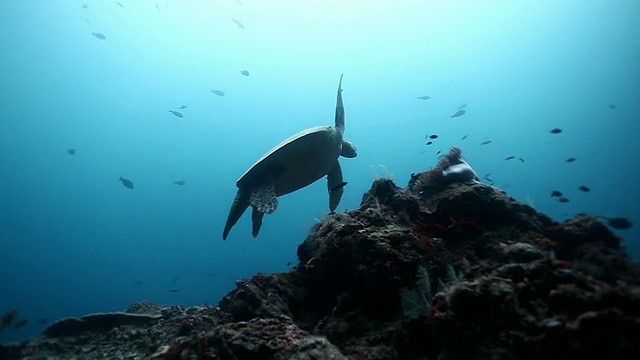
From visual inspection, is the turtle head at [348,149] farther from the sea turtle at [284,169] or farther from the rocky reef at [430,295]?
the rocky reef at [430,295]

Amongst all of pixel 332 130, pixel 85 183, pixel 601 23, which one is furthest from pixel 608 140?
pixel 85 183

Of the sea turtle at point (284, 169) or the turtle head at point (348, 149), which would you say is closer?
the sea turtle at point (284, 169)

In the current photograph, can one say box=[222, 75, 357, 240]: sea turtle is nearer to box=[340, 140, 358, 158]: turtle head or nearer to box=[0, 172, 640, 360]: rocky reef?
box=[340, 140, 358, 158]: turtle head

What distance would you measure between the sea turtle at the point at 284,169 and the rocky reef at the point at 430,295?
2.23 m

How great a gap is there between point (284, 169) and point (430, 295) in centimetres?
541

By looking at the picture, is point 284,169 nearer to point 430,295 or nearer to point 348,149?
point 348,149

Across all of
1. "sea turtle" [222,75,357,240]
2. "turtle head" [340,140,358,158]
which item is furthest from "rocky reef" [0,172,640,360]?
"turtle head" [340,140,358,158]

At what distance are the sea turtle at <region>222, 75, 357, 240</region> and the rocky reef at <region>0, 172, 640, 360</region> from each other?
7.30ft

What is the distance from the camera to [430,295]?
380 centimetres

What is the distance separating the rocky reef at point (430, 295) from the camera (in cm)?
251

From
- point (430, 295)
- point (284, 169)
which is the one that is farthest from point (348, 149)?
point (430, 295)

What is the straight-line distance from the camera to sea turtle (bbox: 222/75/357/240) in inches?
311

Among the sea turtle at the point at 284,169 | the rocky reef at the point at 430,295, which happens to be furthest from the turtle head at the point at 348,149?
the rocky reef at the point at 430,295

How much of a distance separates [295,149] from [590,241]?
5839 millimetres
